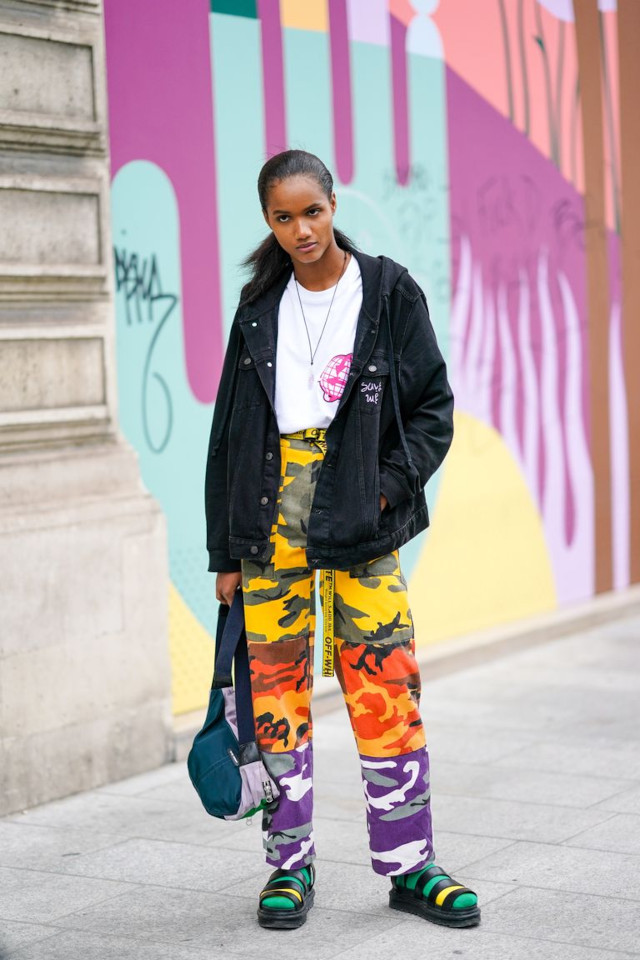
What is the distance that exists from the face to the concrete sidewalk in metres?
1.76

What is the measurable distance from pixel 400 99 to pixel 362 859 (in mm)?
4051

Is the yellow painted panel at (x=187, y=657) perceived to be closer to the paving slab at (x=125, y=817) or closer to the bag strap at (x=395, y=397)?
the paving slab at (x=125, y=817)

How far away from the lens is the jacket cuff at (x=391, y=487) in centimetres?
393

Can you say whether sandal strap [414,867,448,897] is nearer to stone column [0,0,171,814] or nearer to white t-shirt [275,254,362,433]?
white t-shirt [275,254,362,433]

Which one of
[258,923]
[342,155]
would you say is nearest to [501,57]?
[342,155]

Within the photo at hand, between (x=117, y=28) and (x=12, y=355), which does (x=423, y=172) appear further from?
(x=12, y=355)

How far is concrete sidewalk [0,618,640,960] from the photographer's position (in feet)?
12.8

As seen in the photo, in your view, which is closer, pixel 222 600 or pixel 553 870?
pixel 222 600

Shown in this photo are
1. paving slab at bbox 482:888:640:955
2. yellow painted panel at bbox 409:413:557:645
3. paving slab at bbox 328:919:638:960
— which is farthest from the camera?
yellow painted panel at bbox 409:413:557:645

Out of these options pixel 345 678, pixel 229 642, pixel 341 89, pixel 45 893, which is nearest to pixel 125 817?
pixel 45 893

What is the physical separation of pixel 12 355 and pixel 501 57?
12.8 ft

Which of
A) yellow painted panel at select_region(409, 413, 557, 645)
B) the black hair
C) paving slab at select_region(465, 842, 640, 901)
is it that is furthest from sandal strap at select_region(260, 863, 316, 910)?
yellow painted panel at select_region(409, 413, 557, 645)

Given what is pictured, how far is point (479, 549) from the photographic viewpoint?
7.94m

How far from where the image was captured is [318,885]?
4.37 metres
